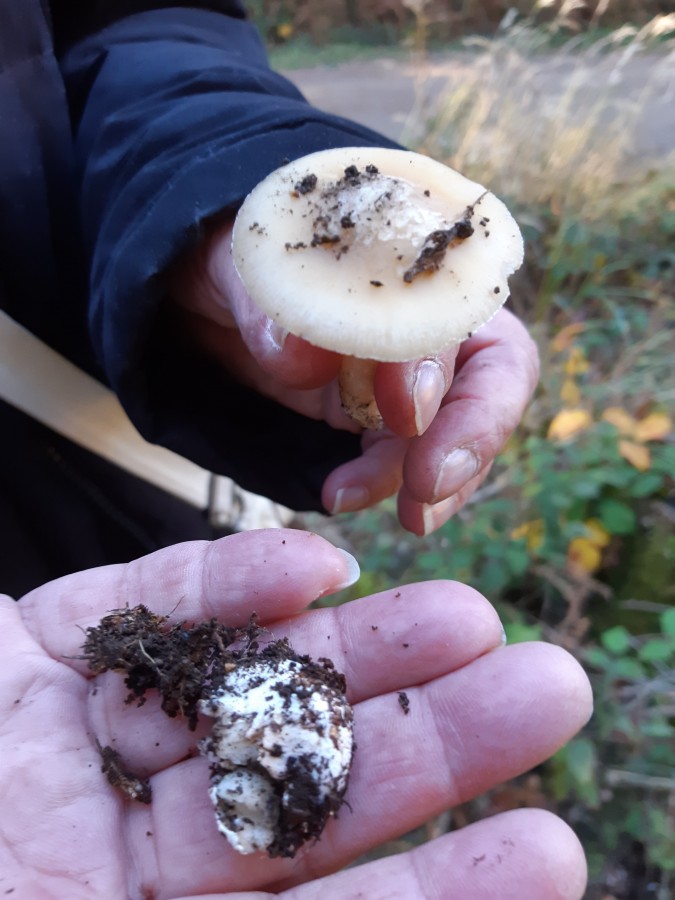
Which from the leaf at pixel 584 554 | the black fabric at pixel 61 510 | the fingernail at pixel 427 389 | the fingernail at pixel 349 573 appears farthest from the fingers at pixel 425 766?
the leaf at pixel 584 554

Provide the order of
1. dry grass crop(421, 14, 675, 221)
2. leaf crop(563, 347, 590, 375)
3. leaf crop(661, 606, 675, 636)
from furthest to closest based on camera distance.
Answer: dry grass crop(421, 14, 675, 221) < leaf crop(563, 347, 590, 375) < leaf crop(661, 606, 675, 636)

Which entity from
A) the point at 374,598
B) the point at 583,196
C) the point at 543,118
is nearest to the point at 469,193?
the point at 374,598

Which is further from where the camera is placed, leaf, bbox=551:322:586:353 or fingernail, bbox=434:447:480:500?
leaf, bbox=551:322:586:353

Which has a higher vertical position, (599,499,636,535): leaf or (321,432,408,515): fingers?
(321,432,408,515): fingers

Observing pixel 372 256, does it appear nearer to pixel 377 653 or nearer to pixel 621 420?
pixel 377 653

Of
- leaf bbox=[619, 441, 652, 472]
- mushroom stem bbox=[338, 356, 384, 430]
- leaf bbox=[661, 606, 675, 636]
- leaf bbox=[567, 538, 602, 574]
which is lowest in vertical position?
leaf bbox=[567, 538, 602, 574]

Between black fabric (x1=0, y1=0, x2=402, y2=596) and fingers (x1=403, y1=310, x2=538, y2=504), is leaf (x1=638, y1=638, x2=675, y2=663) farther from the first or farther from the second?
black fabric (x1=0, y1=0, x2=402, y2=596)

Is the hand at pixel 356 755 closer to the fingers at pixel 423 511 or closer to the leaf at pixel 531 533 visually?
the fingers at pixel 423 511

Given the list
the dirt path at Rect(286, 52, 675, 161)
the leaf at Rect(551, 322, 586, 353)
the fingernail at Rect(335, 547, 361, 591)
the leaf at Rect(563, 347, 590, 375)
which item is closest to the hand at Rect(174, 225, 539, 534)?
the fingernail at Rect(335, 547, 361, 591)
